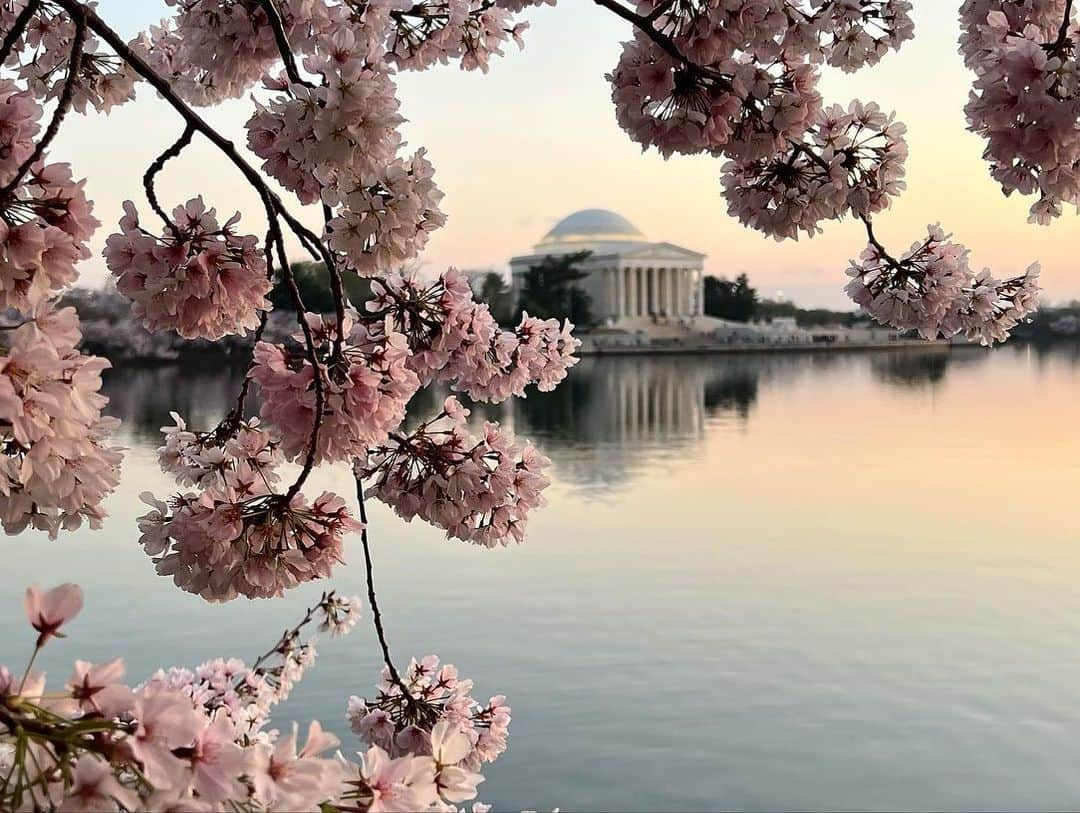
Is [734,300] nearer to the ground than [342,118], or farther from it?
farther from it

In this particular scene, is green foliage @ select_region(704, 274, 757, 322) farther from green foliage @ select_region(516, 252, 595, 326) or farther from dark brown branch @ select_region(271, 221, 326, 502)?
dark brown branch @ select_region(271, 221, 326, 502)

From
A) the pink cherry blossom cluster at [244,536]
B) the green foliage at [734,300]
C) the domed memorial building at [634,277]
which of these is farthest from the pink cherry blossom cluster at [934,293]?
the green foliage at [734,300]

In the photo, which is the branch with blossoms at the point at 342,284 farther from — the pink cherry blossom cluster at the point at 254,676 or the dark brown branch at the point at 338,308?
the pink cherry blossom cluster at the point at 254,676

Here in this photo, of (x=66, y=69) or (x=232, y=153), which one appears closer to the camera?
(x=232, y=153)

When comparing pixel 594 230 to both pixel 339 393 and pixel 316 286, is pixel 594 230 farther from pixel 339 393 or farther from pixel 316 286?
pixel 339 393

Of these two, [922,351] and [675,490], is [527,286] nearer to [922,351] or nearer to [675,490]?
[922,351]

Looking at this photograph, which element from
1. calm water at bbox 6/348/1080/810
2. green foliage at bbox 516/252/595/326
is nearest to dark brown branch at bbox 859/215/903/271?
calm water at bbox 6/348/1080/810

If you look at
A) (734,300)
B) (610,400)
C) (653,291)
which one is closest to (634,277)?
(653,291)
